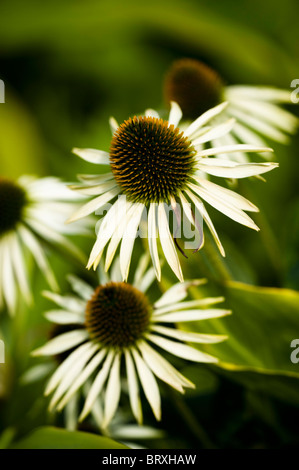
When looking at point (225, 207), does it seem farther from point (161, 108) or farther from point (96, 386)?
point (161, 108)

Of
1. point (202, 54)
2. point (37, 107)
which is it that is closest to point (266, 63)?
point (202, 54)

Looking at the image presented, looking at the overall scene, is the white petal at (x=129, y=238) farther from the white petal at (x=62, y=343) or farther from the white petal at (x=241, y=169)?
the white petal at (x=62, y=343)

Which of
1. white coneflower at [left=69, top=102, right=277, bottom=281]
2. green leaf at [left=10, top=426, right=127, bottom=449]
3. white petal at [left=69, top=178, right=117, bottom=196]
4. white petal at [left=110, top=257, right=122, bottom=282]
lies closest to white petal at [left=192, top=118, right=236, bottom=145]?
white coneflower at [left=69, top=102, right=277, bottom=281]

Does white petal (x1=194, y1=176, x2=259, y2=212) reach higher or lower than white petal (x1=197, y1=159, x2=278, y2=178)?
lower

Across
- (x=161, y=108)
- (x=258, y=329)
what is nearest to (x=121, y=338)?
(x=258, y=329)

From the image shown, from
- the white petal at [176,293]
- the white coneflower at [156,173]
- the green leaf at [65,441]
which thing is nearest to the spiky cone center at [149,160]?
the white coneflower at [156,173]

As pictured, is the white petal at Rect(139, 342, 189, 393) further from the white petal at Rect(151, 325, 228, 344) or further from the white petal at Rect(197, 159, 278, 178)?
the white petal at Rect(197, 159, 278, 178)
